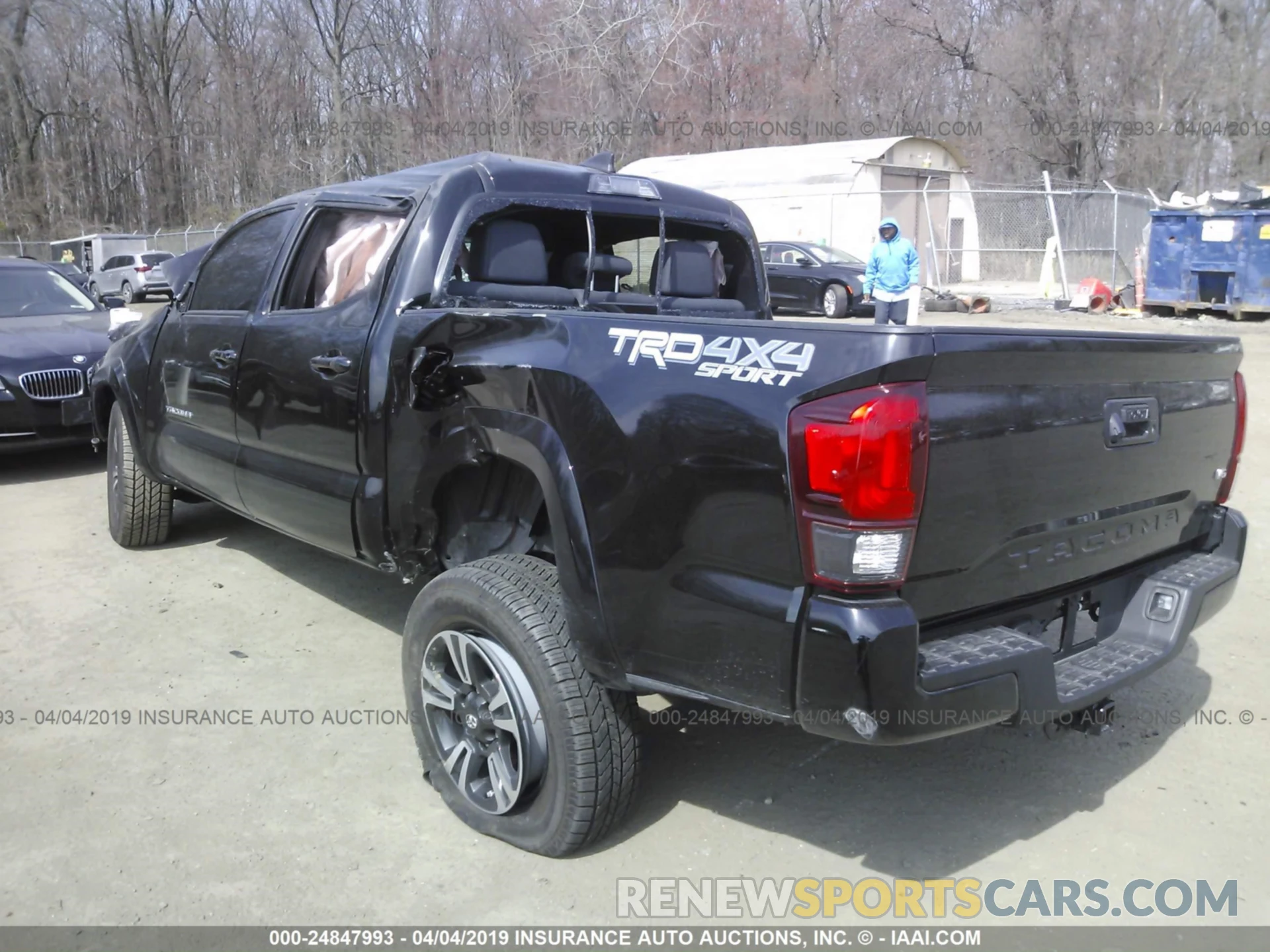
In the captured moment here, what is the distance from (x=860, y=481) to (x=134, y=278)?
28.6 meters

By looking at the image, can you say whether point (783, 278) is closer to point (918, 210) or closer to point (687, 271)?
point (918, 210)

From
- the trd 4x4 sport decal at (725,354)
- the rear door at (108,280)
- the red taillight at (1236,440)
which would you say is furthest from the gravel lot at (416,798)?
the rear door at (108,280)

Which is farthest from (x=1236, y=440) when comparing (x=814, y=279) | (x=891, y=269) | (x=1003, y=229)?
(x=1003, y=229)

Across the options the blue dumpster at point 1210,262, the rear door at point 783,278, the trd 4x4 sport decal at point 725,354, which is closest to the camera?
the trd 4x4 sport decal at point 725,354

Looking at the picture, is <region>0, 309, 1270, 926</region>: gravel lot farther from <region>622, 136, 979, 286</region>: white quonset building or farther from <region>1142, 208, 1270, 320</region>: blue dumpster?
<region>622, 136, 979, 286</region>: white quonset building

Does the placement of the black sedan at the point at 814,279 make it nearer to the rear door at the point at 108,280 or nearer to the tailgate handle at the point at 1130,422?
the rear door at the point at 108,280

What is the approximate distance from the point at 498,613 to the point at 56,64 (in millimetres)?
51915

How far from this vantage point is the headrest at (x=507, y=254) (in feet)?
12.8

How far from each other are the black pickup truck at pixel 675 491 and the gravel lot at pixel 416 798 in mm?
264

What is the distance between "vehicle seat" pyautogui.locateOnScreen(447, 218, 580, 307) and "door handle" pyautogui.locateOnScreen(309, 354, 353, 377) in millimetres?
484

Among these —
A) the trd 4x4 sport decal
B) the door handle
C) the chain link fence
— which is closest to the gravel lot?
the door handle

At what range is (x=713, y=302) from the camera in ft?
15.6

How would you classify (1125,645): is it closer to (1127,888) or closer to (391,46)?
(1127,888)

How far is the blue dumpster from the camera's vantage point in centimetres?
1681
